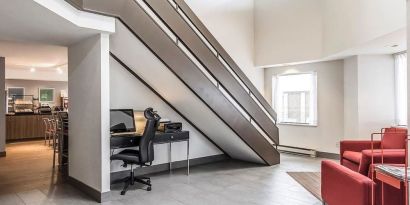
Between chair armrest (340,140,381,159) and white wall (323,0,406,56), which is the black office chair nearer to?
chair armrest (340,140,381,159)

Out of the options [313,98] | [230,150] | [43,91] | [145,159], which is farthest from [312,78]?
[43,91]

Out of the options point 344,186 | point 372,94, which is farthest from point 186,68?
point 372,94

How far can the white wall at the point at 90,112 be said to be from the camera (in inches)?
152

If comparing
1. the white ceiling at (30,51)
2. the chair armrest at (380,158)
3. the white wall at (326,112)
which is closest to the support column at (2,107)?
the white ceiling at (30,51)

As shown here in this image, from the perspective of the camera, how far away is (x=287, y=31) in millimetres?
6754

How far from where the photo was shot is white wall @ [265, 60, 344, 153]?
6.43m

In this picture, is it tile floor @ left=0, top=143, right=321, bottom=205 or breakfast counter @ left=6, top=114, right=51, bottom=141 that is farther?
breakfast counter @ left=6, top=114, right=51, bottom=141

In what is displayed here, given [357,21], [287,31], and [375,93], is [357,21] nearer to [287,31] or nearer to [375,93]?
[375,93]

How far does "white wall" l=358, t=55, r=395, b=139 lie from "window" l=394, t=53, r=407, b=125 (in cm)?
8

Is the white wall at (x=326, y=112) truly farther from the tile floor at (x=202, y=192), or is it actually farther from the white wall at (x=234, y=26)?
the tile floor at (x=202, y=192)

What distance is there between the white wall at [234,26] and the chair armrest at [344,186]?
426cm

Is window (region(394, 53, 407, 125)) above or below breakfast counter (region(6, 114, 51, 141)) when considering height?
above

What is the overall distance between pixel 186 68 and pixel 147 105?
1.44m

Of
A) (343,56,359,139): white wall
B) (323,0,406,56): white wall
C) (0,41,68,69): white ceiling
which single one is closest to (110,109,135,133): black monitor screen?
(0,41,68,69): white ceiling
